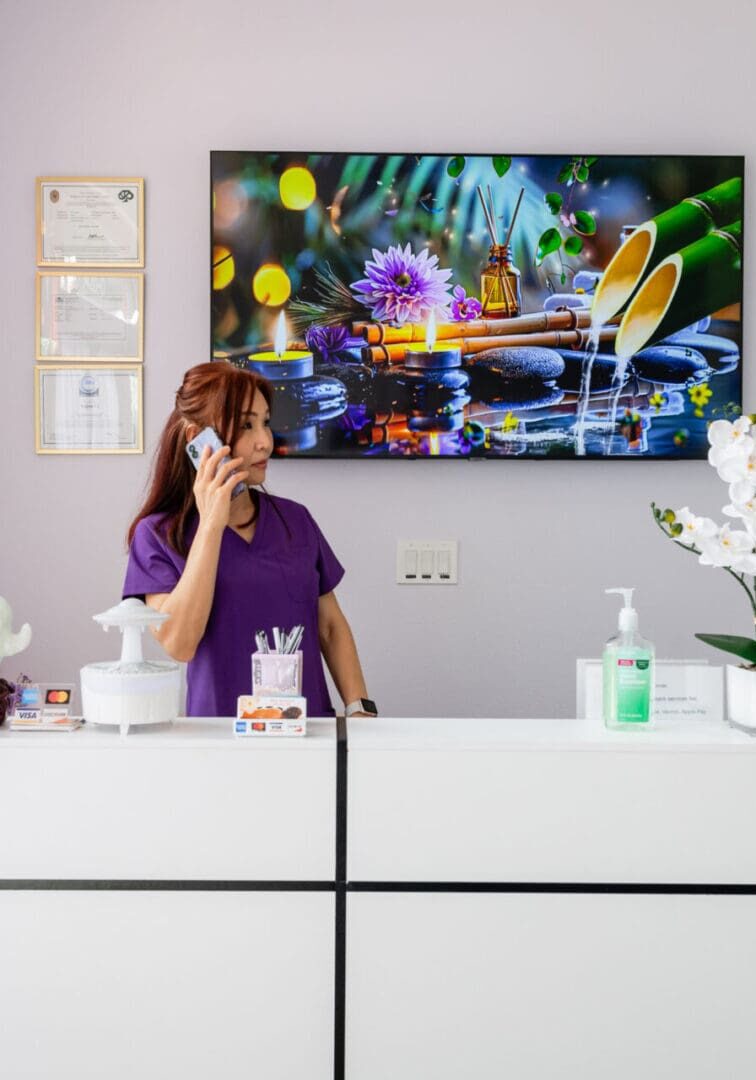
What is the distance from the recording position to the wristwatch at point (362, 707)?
1.95m

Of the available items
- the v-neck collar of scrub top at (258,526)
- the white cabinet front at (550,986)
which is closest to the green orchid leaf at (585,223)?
the v-neck collar of scrub top at (258,526)

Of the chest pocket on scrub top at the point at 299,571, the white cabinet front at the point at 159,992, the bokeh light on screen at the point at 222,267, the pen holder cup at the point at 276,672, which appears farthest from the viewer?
the bokeh light on screen at the point at 222,267

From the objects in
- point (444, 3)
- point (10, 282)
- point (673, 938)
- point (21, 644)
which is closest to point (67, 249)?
point (10, 282)

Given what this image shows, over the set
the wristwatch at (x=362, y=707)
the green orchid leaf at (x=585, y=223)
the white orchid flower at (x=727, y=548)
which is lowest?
the wristwatch at (x=362, y=707)

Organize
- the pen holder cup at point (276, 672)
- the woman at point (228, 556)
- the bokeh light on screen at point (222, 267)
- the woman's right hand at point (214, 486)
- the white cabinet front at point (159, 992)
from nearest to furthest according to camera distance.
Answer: the white cabinet front at point (159, 992), the pen holder cup at point (276, 672), the woman's right hand at point (214, 486), the woman at point (228, 556), the bokeh light on screen at point (222, 267)

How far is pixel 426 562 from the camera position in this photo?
8.71 feet

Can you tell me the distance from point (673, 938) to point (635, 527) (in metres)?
1.43

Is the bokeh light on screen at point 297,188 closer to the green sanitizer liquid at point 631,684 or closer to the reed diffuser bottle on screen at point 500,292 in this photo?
the reed diffuser bottle on screen at point 500,292

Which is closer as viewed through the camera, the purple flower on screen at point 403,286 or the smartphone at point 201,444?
the smartphone at point 201,444

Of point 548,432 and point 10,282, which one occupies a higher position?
point 10,282

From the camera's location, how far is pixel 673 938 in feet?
4.55

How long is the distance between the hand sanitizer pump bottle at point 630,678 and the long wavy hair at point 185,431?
2.87ft

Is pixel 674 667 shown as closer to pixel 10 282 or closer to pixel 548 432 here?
pixel 548 432

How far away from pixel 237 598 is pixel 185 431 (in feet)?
1.10
